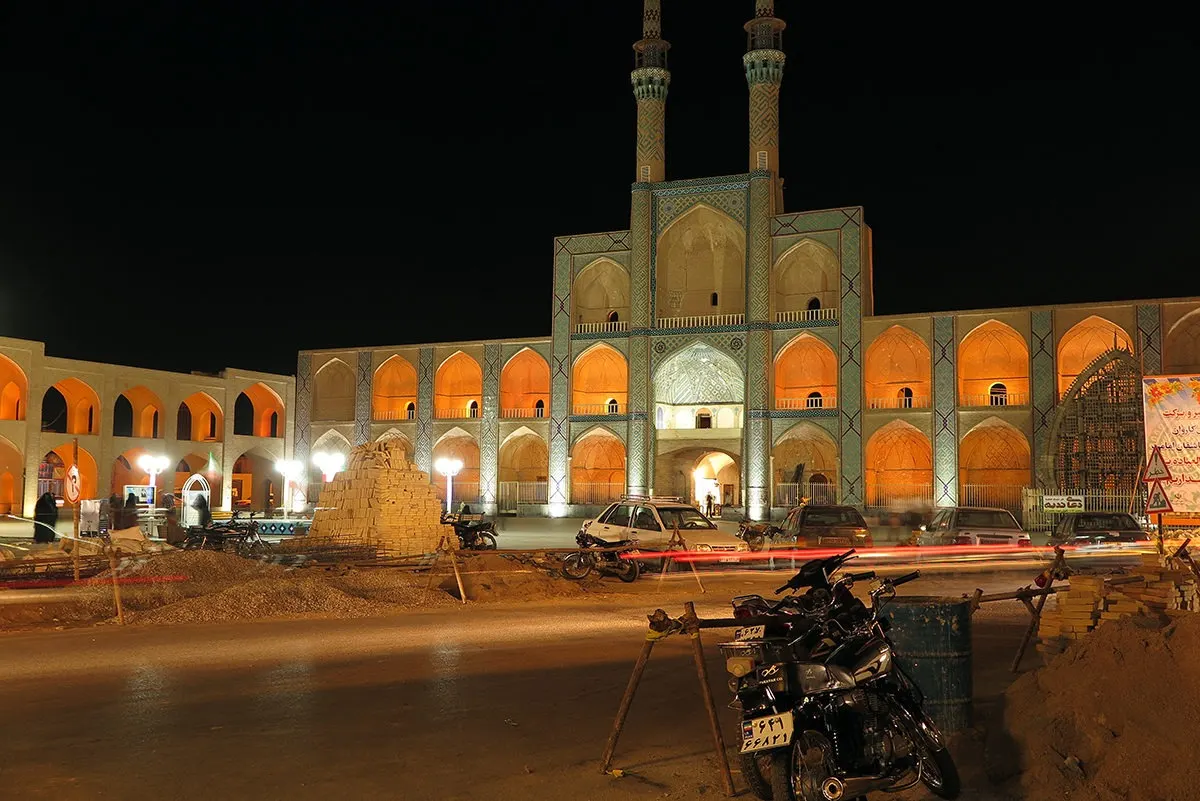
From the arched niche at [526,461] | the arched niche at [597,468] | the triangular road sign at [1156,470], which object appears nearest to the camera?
the triangular road sign at [1156,470]

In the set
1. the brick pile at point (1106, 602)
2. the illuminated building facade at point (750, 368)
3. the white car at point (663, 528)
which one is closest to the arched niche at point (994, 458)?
the illuminated building facade at point (750, 368)

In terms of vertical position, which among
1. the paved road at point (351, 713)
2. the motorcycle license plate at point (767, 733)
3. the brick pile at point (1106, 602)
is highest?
the brick pile at point (1106, 602)

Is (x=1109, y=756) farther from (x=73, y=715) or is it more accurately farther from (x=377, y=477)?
(x=377, y=477)

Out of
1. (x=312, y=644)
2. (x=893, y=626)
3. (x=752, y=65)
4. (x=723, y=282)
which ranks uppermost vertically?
(x=752, y=65)

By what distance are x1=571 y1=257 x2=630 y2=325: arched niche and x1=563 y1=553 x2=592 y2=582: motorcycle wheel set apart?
23.4 metres

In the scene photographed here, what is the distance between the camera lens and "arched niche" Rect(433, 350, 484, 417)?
41.7 m

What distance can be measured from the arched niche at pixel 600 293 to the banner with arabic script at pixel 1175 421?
945 inches

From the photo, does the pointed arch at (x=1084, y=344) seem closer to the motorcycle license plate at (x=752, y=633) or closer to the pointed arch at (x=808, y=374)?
the pointed arch at (x=808, y=374)

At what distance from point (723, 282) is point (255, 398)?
2018 centimetres

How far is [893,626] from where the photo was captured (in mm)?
5668

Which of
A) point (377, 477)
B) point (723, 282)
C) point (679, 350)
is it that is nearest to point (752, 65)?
point (723, 282)

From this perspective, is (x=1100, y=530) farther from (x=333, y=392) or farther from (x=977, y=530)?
(x=333, y=392)

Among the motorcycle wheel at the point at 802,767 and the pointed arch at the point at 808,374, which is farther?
the pointed arch at the point at 808,374

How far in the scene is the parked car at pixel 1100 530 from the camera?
719 inches
